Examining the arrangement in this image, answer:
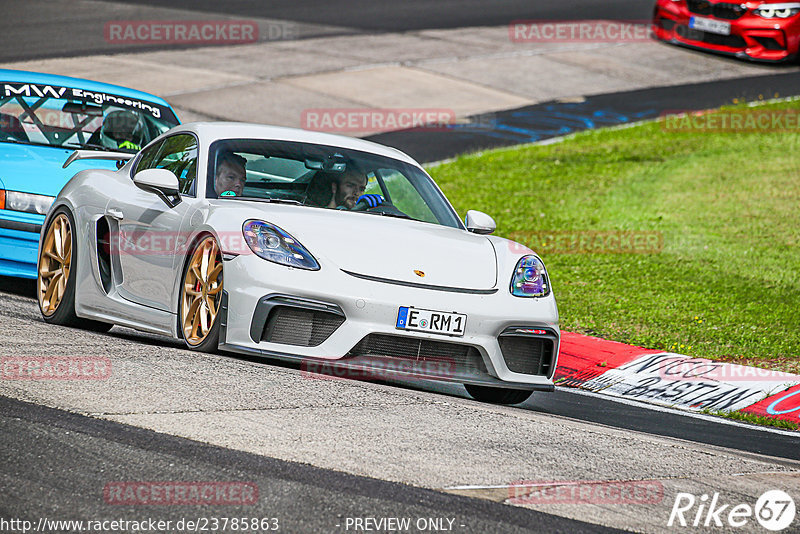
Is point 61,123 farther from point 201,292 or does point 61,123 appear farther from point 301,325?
point 301,325

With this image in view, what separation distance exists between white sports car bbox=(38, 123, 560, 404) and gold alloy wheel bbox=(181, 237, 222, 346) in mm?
11

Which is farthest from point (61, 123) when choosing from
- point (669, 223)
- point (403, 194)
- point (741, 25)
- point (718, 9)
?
point (741, 25)

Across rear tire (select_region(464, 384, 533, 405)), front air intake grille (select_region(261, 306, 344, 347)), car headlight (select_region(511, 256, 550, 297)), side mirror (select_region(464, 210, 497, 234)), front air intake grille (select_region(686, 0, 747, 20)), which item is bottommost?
rear tire (select_region(464, 384, 533, 405))

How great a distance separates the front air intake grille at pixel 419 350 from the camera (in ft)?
19.8

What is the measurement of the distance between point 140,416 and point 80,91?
18.6 ft

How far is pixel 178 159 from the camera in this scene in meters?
7.35

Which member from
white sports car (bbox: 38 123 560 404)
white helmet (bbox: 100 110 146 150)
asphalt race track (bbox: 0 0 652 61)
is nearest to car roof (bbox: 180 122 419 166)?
white sports car (bbox: 38 123 560 404)

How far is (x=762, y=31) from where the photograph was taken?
2153cm

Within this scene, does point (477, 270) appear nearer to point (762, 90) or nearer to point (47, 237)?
point (47, 237)

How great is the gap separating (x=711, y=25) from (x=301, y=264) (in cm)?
1753

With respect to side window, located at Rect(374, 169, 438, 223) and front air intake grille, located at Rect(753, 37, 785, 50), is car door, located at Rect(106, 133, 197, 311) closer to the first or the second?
side window, located at Rect(374, 169, 438, 223)

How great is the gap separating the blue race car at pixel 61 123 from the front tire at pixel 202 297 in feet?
8.69

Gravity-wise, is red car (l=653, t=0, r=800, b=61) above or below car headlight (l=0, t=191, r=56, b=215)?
above

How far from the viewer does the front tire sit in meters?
6.17
